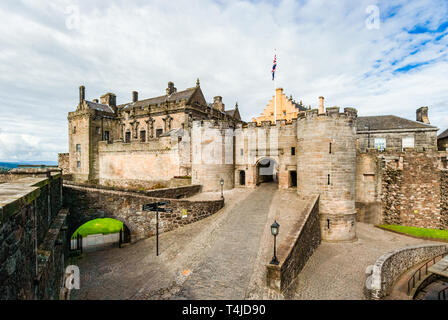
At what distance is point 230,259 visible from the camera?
10.7 meters

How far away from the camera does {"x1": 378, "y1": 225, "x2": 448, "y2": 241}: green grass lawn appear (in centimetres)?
1936

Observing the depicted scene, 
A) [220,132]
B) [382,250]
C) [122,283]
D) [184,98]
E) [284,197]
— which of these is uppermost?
[184,98]

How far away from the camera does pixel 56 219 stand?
11344mm

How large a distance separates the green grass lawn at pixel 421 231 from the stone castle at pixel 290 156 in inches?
41.5

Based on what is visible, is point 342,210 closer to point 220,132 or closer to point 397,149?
point 397,149

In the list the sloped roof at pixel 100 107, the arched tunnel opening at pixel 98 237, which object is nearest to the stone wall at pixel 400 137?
the arched tunnel opening at pixel 98 237

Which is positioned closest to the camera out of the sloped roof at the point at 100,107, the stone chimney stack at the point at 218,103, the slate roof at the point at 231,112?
the sloped roof at the point at 100,107

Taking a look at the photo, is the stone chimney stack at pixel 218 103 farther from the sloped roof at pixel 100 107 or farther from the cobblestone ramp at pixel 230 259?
the cobblestone ramp at pixel 230 259

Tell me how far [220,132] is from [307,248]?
14.1 metres

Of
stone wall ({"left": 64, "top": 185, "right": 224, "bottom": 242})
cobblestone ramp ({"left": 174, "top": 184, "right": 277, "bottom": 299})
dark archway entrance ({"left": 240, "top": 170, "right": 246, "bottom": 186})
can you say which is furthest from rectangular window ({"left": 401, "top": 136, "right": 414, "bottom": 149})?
stone wall ({"left": 64, "top": 185, "right": 224, "bottom": 242})

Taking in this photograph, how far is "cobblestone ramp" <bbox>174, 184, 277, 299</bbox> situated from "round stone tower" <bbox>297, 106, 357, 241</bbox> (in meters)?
4.81

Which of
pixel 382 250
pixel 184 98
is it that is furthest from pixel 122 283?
pixel 184 98

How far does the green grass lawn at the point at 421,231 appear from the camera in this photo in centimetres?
1936
